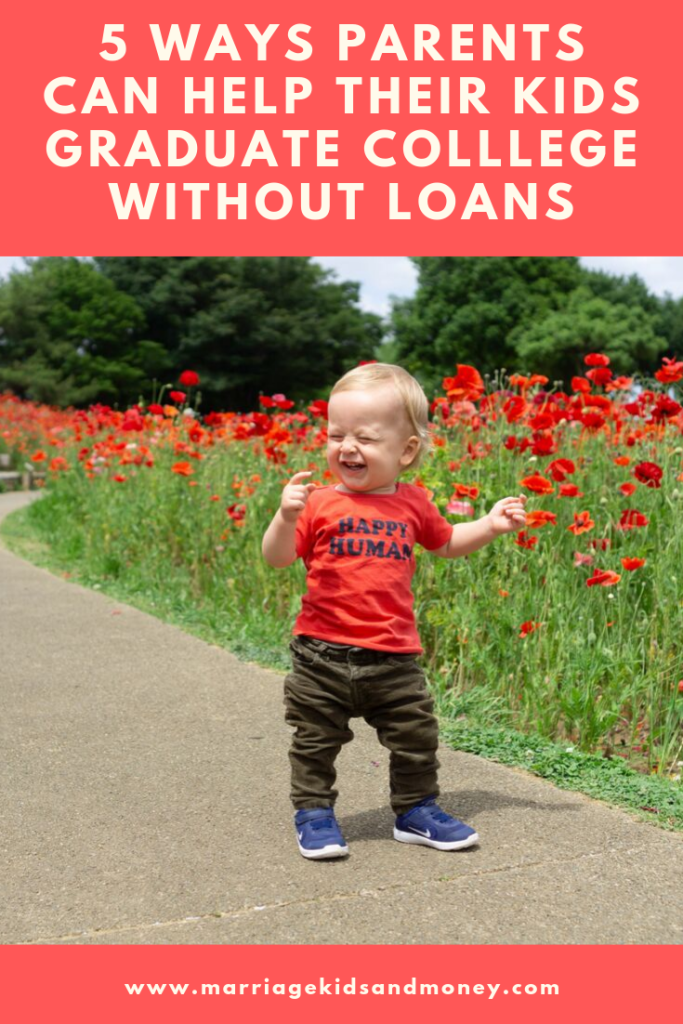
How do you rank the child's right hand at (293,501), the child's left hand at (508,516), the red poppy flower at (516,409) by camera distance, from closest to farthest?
the child's right hand at (293,501) → the child's left hand at (508,516) → the red poppy flower at (516,409)

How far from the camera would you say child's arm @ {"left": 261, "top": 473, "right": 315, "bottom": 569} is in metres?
2.96

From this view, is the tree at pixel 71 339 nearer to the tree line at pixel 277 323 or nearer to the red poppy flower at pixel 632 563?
the tree line at pixel 277 323

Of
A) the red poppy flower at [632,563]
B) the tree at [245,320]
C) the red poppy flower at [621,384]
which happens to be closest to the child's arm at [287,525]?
the red poppy flower at [632,563]

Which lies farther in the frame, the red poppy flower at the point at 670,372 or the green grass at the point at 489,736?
the red poppy flower at the point at 670,372

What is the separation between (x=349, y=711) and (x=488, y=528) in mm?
658

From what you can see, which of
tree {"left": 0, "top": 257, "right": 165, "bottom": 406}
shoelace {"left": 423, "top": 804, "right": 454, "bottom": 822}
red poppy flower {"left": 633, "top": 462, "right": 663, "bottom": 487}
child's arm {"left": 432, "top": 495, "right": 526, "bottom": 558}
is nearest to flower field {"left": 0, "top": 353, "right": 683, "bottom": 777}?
red poppy flower {"left": 633, "top": 462, "right": 663, "bottom": 487}

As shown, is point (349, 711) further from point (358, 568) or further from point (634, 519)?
point (634, 519)

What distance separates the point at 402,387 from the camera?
3.10m

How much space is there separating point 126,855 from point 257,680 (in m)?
1.86

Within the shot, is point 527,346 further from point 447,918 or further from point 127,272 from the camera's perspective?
point 447,918

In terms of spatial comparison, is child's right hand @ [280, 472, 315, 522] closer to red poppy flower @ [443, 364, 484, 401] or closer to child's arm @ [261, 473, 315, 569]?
child's arm @ [261, 473, 315, 569]

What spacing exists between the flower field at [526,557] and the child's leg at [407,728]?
34.3 inches

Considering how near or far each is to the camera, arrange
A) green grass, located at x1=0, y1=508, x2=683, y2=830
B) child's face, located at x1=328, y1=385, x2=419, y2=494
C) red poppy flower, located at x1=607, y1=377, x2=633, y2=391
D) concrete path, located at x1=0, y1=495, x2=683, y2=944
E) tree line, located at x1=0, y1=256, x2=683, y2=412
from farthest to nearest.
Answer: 1. tree line, located at x1=0, y1=256, x2=683, y2=412
2. red poppy flower, located at x1=607, y1=377, x2=633, y2=391
3. green grass, located at x1=0, y1=508, x2=683, y2=830
4. child's face, located at x1=328, y1=385, x2=419, y2=494
5. concrete path, located at x1=0, y1=495, x2=683, y2=944

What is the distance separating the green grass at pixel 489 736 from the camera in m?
3.42
